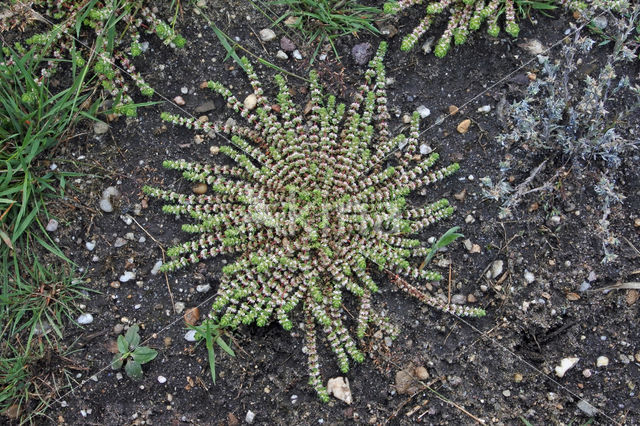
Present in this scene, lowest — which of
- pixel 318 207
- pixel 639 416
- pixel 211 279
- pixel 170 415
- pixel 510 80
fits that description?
pixel 170 415

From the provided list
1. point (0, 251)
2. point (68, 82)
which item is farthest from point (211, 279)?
point (68, 82)

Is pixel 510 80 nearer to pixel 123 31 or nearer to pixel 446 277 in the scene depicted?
pixel 446 277

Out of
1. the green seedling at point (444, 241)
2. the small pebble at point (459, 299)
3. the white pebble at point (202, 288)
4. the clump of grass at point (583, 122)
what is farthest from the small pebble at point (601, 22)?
the white pebble at point (202, 288)

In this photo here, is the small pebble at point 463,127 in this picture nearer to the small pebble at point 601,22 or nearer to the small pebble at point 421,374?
the small pebble at point 601,22

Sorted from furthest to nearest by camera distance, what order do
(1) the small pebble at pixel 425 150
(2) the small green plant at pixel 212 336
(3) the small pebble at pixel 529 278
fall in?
(1) the small pebble at pixel 425 150
(3) the small pebble at pixel 529 278
(2) the small green plant at pixel 212 336

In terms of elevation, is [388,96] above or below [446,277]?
above

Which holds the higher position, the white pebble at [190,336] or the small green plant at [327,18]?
the small green plant at [327,18]

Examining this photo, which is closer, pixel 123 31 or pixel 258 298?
pixel 258 298

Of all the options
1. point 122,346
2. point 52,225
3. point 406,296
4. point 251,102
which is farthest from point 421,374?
point 52,225
